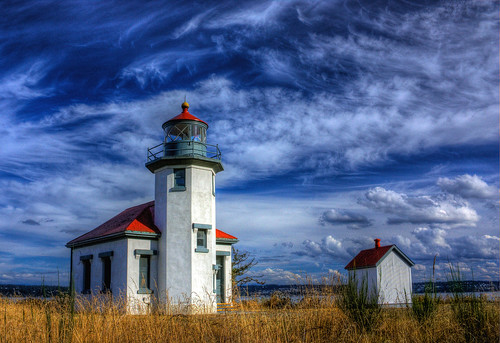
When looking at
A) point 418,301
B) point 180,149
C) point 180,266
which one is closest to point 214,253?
point 180,266

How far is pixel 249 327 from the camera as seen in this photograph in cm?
918

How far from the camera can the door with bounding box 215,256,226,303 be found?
24.6m

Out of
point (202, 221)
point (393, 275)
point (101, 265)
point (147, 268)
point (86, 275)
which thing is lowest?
point (393, 275)

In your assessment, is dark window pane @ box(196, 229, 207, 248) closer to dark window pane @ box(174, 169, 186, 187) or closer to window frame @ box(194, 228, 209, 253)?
window frame @ box(194, 228, 209, 253)

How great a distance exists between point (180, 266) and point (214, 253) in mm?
1974

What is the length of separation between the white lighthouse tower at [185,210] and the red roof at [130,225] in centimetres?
61

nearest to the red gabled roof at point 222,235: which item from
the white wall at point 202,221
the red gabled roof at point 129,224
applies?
the white wall at point 202,221

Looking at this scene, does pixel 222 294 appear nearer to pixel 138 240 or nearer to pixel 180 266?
pixel 180 266

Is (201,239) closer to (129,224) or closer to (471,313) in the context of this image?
(129,224)

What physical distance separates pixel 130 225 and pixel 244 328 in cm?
1419

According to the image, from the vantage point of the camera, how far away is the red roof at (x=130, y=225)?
22266 mm

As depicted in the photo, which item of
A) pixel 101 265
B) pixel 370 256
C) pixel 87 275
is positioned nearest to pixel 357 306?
pixel 101 265

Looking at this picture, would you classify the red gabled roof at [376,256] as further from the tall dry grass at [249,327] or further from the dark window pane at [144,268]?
the tall dry grass at [249,327]

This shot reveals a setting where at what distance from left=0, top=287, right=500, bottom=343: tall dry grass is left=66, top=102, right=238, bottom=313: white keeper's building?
11.1m
